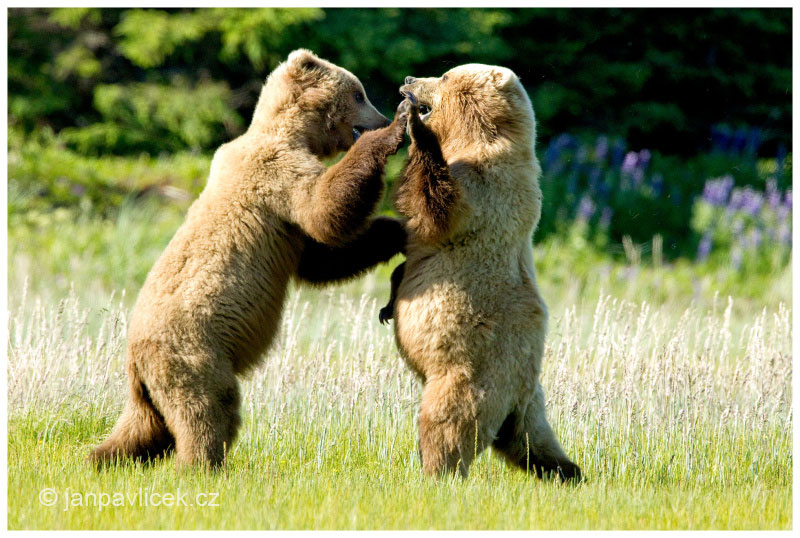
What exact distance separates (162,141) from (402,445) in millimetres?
10540

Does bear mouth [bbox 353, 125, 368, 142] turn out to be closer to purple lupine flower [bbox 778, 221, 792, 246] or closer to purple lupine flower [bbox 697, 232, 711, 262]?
purple lupine flower [bbox 697, 232, 711, 262]

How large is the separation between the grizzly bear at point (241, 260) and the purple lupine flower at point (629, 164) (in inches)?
368

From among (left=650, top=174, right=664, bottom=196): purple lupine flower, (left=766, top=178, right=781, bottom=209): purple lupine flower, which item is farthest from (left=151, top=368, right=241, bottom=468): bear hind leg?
(left=650, top=174, right=664, bottom=196): purple lupine flower

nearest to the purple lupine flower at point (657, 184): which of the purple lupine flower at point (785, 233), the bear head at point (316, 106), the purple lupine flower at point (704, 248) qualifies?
the purple lupine flower at point (704, 248)

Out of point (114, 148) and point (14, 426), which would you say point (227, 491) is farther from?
point (114, 148)

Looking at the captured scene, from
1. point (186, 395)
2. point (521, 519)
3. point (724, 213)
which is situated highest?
point (186, 395)

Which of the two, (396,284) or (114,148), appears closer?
(396,284)

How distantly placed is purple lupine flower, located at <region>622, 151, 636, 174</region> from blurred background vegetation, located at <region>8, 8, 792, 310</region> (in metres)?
0.06

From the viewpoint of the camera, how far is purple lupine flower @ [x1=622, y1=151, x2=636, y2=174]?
1399 centimetres

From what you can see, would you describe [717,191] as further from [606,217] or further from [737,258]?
[606,217]

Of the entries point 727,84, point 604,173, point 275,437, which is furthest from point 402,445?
point 727,84

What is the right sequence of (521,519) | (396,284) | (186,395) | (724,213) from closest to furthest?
1. (521,519)
2. (186,395)
3. (396,284)
4. (724,213)

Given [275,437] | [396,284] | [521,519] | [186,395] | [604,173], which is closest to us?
[521,519]

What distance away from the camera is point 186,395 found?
4746 mm
